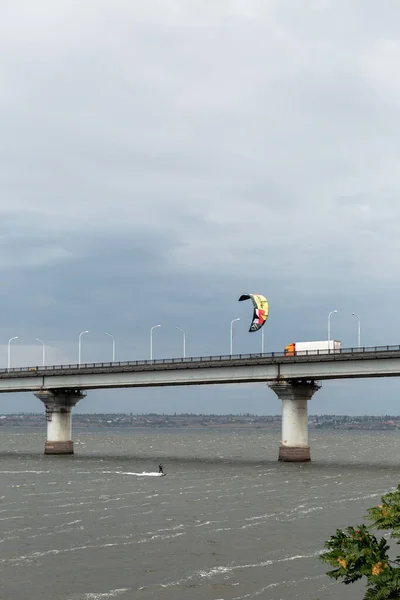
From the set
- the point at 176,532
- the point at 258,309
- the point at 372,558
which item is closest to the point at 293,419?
the point at 258,309

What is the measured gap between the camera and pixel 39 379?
116062mm

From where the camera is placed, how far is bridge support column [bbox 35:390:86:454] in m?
112

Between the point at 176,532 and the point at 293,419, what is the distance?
173 feet

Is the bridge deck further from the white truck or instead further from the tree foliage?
the tree foliage

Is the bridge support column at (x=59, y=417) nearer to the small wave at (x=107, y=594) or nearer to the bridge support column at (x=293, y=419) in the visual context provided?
the bridge support column at (x=293, y=419)

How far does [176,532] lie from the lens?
41.7 m

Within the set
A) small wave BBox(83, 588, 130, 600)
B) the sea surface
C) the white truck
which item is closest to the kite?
the white truck

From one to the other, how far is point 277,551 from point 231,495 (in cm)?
2284

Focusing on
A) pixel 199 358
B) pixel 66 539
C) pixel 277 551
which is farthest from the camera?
pixel 199 358

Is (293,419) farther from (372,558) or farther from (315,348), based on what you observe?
(372,558)

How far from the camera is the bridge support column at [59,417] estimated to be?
112 meters

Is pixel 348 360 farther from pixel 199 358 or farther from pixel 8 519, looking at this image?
pixel 8 519

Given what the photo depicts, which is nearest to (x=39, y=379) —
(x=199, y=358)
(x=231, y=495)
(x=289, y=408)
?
(x=199, y=358)

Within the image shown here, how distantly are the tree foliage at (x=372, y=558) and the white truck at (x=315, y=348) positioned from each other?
Answer: 77.7m
